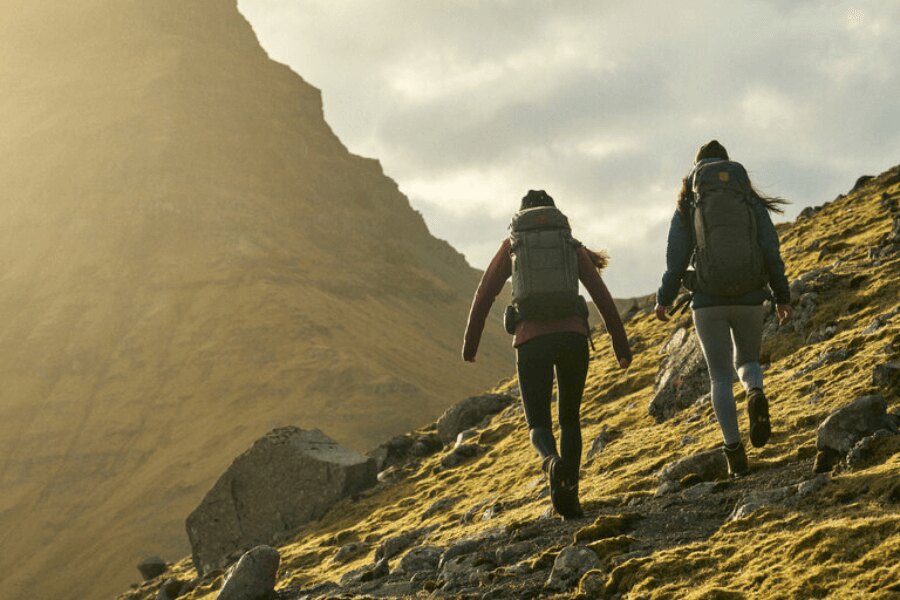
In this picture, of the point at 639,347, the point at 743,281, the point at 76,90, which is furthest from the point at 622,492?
the point at 76,90

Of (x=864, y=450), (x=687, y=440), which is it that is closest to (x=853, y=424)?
(x=864, y=450)

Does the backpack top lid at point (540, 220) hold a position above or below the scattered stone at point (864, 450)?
above

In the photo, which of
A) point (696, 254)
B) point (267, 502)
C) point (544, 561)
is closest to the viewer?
point (544, 561)

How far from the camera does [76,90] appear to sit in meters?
97.0

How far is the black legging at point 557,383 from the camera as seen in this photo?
6918 millimetres

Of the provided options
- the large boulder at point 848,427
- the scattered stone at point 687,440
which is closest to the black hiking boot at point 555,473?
the large boulder at point 848,427

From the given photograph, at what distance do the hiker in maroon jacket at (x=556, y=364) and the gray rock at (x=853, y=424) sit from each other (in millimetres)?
1586

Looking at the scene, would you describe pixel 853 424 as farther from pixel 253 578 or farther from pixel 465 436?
pixel 465 436

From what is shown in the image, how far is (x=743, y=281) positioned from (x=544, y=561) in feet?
7.98

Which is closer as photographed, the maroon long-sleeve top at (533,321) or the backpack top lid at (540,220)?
the maroon long-sleeve top at (533,321)

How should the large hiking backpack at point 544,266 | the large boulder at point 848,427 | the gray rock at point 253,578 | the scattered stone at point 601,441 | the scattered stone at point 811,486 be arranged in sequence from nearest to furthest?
the scattered stone at point 811,486 → the large boulder at point 848,427 → the large hiking backpack at point 544,266 → the gray rock at point 253,578 → the scattered stone at point 601,441

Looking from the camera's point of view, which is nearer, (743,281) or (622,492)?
(743,281)

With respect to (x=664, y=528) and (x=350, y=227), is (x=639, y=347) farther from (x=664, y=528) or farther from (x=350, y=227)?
(x=350, y=227)

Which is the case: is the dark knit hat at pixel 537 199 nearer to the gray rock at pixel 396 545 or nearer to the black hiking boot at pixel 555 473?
the black hiking boot at pixel 555 473
